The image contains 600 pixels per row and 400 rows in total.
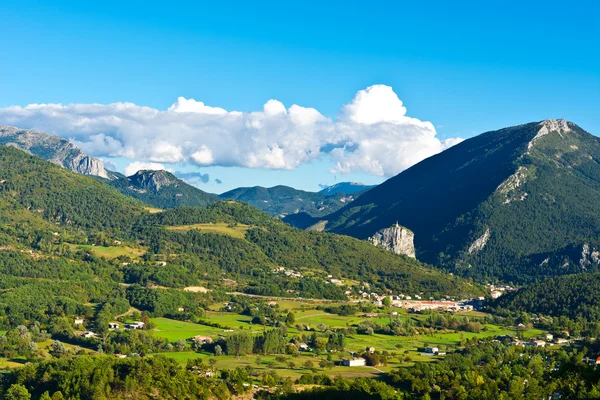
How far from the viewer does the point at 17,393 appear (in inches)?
3652

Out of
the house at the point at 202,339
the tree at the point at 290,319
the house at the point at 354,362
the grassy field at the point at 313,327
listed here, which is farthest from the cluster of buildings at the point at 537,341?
the house at the point at 202,339

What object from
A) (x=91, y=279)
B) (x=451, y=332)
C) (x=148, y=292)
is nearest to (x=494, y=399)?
(x=451, y=332)

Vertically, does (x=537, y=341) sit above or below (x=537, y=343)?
above

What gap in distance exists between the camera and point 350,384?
104m

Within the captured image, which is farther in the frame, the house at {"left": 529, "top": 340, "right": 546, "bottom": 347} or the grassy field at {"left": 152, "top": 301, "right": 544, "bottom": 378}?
the house at {"left": 529, "top": 340, "right": 546, "bottom": 347}

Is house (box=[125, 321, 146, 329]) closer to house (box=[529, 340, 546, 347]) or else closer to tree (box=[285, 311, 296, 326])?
tree (box=[285, 311, 296, 326])

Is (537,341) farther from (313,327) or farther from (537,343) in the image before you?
(313,327)

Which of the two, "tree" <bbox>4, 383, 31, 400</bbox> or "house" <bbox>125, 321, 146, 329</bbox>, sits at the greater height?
"house" <bbox>125, 321, 146, 329</bbox>

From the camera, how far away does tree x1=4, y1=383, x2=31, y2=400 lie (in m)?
92.1

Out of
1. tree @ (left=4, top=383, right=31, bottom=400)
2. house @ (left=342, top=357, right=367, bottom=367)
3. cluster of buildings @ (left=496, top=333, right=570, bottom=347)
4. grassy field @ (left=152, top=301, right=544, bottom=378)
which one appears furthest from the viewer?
cluster of buildings @ (left=496, top=333, right=570, bottom=347)

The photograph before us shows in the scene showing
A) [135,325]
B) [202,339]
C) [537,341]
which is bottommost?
[202,339]

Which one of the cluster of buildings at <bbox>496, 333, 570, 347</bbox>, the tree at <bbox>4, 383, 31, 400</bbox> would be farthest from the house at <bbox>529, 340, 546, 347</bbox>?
the tree at <bbox>4, 383, 31, 400</bbox>

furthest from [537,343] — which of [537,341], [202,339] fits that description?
[202,339]

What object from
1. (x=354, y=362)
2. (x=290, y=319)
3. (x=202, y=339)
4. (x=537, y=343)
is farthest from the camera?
(x=290, y=319)
